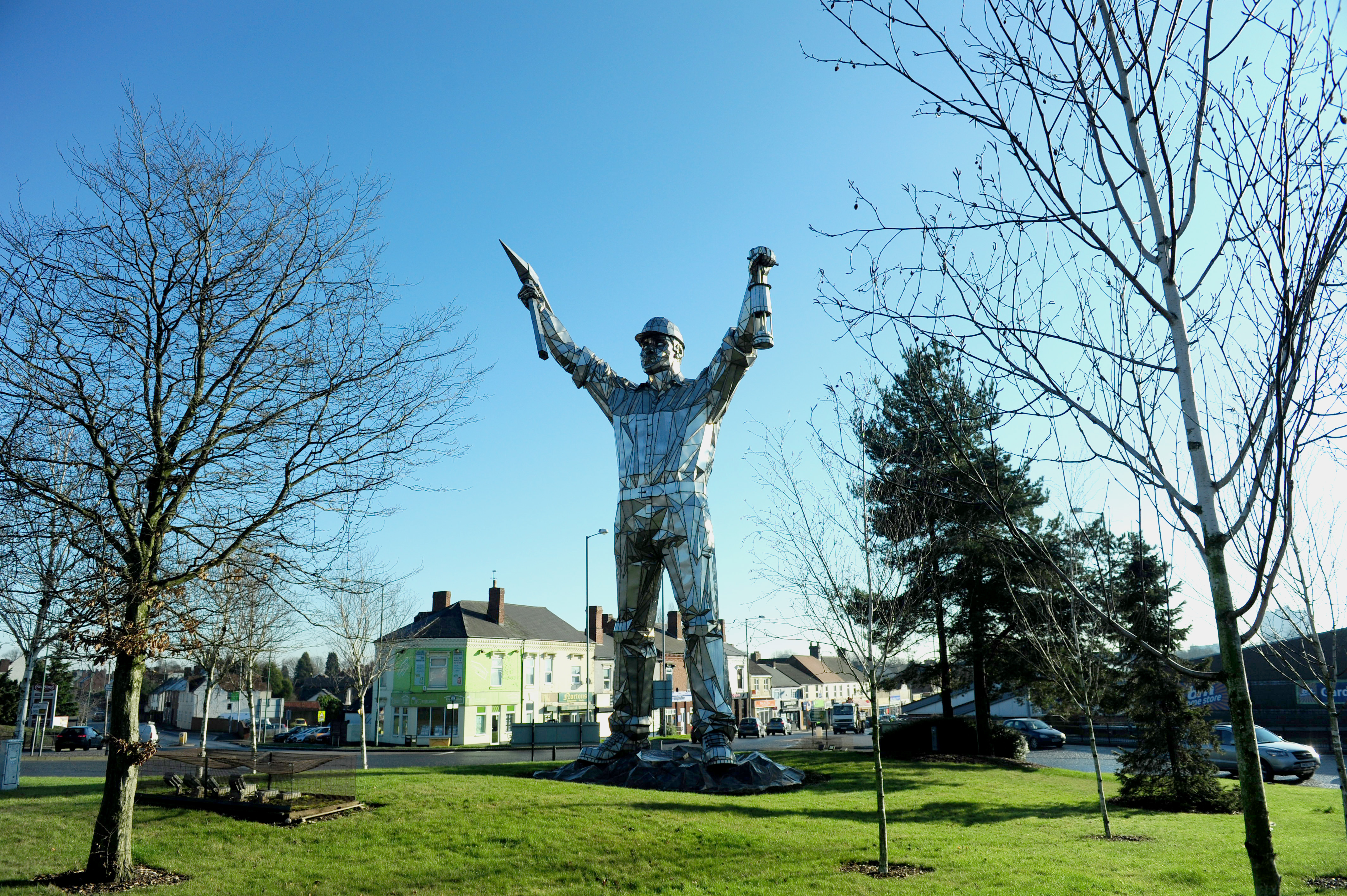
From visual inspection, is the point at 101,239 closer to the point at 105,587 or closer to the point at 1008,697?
the point at 105,587

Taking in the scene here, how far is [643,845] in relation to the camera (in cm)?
961

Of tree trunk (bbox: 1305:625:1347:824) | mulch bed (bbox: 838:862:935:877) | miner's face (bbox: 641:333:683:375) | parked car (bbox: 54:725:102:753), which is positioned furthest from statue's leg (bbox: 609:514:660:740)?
parked car (bbox: 54:725:102:753)

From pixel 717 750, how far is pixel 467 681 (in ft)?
109

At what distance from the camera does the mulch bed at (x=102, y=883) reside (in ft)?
25.3

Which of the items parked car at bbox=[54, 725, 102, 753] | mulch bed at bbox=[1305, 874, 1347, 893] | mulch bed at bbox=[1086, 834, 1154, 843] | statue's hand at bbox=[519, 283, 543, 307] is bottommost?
parked car at bbox=[54, 725, 102, 753]

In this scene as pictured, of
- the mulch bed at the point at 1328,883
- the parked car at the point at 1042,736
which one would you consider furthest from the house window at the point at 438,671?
the mulch bed at the point at 1328,883

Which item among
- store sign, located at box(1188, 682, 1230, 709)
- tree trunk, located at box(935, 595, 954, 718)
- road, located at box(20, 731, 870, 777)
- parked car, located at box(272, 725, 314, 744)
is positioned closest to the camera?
road, located at box(20, 731, 870, 777)

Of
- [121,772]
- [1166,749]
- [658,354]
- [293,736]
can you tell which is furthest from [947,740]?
[293,736]

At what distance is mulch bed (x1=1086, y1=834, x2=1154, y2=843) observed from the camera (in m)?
11.2

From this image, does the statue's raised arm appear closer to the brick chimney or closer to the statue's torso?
the statue's torso

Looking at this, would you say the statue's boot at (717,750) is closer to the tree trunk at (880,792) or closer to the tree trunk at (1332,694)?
the tree trunk at (880,792)

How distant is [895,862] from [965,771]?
12.1m

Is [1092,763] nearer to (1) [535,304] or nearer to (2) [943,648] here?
(2) [943,648]

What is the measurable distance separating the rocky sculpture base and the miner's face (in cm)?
679
